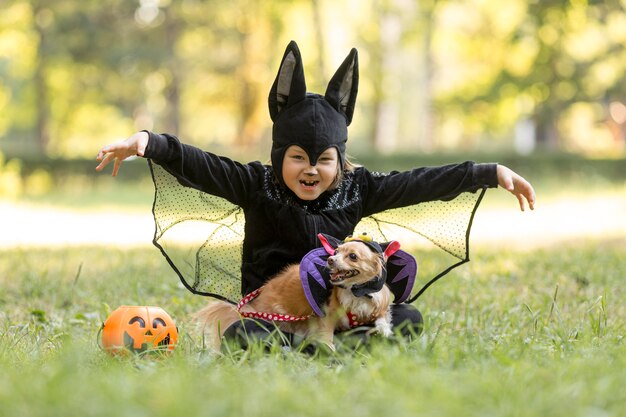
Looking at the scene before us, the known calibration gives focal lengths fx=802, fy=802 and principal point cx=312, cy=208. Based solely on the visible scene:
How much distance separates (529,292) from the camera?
17.7ft

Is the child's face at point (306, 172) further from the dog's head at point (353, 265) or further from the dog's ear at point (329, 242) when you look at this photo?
the dog's head at point (353, 265)

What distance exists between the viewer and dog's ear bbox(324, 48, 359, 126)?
13.1 ft

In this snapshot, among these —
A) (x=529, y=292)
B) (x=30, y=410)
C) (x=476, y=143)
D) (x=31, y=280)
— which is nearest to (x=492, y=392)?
(x=30, y=410)

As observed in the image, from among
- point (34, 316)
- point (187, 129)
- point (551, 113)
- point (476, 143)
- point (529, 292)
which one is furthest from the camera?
point (476, 143)

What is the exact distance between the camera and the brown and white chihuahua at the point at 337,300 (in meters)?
3.41

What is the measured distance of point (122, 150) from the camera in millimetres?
3477

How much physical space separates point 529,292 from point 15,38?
2561cm

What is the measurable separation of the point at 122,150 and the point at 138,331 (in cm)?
79

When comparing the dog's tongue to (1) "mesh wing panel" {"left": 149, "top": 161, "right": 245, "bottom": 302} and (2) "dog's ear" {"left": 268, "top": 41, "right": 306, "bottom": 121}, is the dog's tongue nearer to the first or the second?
(1) "mesh wing panel" {"left": 149, "top": 161, "right": 245, "bottom": 302}

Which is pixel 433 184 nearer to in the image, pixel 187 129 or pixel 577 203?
pixel 577 203

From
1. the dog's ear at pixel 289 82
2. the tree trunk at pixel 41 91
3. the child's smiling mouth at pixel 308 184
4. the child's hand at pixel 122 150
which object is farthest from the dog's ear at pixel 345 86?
the tree trunk at pixel 41 91

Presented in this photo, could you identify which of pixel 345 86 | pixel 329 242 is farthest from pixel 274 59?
pixel 329 242

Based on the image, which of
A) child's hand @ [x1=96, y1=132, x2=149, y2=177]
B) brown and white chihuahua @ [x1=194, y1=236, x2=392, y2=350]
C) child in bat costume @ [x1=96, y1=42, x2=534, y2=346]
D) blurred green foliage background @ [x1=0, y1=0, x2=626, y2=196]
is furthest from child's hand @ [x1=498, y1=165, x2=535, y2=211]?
blurred green foliage background @ [x1=0, y1=0, x2=626, y2=196]

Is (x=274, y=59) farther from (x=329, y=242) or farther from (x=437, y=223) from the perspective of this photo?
(x=329, y=242)
